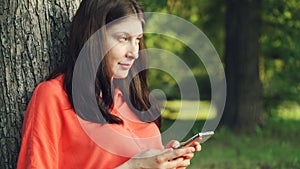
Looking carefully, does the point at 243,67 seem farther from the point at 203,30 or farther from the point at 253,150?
the point at 203,30

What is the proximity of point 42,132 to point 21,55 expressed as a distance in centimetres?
53

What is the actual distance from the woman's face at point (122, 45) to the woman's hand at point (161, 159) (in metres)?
0.37

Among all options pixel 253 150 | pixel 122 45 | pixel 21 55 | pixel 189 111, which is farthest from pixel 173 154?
pixel 189 111

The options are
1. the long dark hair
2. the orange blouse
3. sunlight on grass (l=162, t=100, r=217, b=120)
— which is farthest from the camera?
sunlight on grass (l=162, t=100, r=217, b=120)

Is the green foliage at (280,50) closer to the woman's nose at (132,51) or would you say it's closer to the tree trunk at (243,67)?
the tree trunk at (243,67)

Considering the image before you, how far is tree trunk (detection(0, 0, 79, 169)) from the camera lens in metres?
3.12

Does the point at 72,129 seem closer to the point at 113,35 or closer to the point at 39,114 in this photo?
the point at 39,114

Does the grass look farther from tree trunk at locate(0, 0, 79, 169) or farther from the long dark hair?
the long dark hair

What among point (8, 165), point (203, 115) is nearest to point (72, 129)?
point (8, 165)

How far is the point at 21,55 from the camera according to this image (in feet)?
10.2

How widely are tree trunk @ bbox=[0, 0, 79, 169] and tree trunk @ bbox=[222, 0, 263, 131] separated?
25.3 ft

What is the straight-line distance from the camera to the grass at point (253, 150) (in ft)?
26.4

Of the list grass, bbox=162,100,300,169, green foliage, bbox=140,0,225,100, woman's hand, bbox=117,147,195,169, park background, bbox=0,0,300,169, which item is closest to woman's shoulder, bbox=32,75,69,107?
woman's hand, bbox=117,147,195,169

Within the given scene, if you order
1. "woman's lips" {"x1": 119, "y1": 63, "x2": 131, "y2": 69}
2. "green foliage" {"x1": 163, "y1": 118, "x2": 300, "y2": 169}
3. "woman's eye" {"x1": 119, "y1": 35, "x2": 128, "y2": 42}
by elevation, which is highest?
"woman's eye" {"x1": 119, "y1": 35, "x2": 128, "y2": 42}
